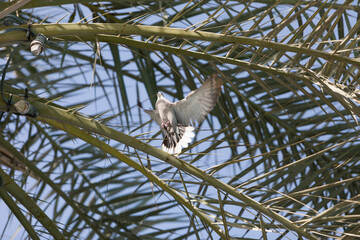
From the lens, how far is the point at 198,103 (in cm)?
182

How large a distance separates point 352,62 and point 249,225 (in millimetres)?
568

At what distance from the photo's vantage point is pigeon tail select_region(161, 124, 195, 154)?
1.75 metres

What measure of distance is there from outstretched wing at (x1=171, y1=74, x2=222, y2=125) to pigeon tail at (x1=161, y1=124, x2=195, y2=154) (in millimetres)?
61

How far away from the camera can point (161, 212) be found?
2902 millimetres

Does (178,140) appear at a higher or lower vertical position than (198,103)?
lower

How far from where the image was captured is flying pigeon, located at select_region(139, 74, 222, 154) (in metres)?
1.75

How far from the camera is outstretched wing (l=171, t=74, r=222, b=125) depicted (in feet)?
5.68

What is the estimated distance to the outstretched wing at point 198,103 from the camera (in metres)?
1.73

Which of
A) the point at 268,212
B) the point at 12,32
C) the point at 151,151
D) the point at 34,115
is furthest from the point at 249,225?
the point at 12,32

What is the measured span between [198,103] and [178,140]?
0.47 ft

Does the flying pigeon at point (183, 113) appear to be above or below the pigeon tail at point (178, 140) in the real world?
above

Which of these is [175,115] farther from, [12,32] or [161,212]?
[161,212]

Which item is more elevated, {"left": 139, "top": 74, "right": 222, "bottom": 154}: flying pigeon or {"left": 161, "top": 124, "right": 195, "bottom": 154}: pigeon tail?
{"left": 139, "top": 74, "right": 222, "bottom": 154}: flying pigeon

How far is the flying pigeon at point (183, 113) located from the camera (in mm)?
1749
